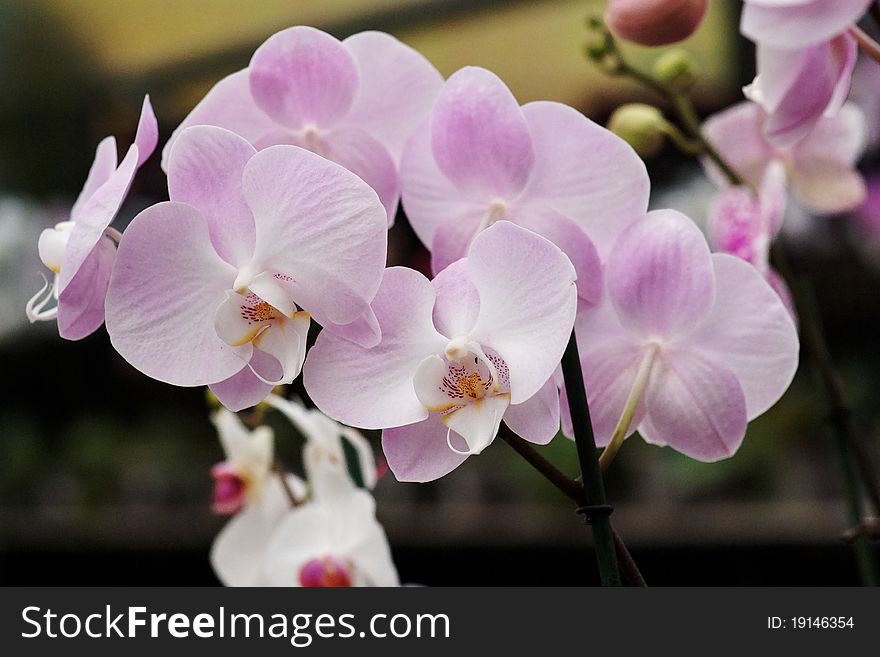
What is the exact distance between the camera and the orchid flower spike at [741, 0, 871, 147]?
0.61 feet

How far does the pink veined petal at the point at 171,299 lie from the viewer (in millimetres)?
205

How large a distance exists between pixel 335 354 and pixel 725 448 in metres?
0.09

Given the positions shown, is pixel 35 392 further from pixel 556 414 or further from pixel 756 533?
pixel 556 414

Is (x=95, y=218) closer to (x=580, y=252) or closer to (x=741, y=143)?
(x=580, y=252)

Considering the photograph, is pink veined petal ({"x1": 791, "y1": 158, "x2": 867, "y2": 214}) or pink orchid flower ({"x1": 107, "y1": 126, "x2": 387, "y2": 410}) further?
pink veined petal ({"x1": 791, "y1": 158, "x2": 867, "y2": 214})

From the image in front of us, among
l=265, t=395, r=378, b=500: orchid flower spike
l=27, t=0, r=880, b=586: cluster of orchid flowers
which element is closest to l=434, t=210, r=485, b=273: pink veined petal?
l=27, t=0, r=880, b=586: cluster of orchid flowers

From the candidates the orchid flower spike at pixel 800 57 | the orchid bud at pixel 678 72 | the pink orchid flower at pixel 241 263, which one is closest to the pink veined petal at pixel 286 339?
the pink orchid flower at pixel 241 263

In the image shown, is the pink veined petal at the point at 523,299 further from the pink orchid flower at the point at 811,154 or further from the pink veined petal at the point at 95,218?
the pink orchid flower at the point at 811,154

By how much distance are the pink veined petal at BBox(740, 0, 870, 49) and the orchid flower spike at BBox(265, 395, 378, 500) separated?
7.5 inches

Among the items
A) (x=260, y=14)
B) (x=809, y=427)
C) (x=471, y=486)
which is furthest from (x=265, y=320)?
(x=260, y=14)

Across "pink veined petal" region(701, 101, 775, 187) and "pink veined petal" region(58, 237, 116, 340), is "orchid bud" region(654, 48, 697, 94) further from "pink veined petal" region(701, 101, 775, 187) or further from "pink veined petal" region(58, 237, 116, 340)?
"pink veined petal" region(58, 237, 116, 340)

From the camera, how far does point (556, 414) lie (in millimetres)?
211

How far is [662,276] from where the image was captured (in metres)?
0.22
